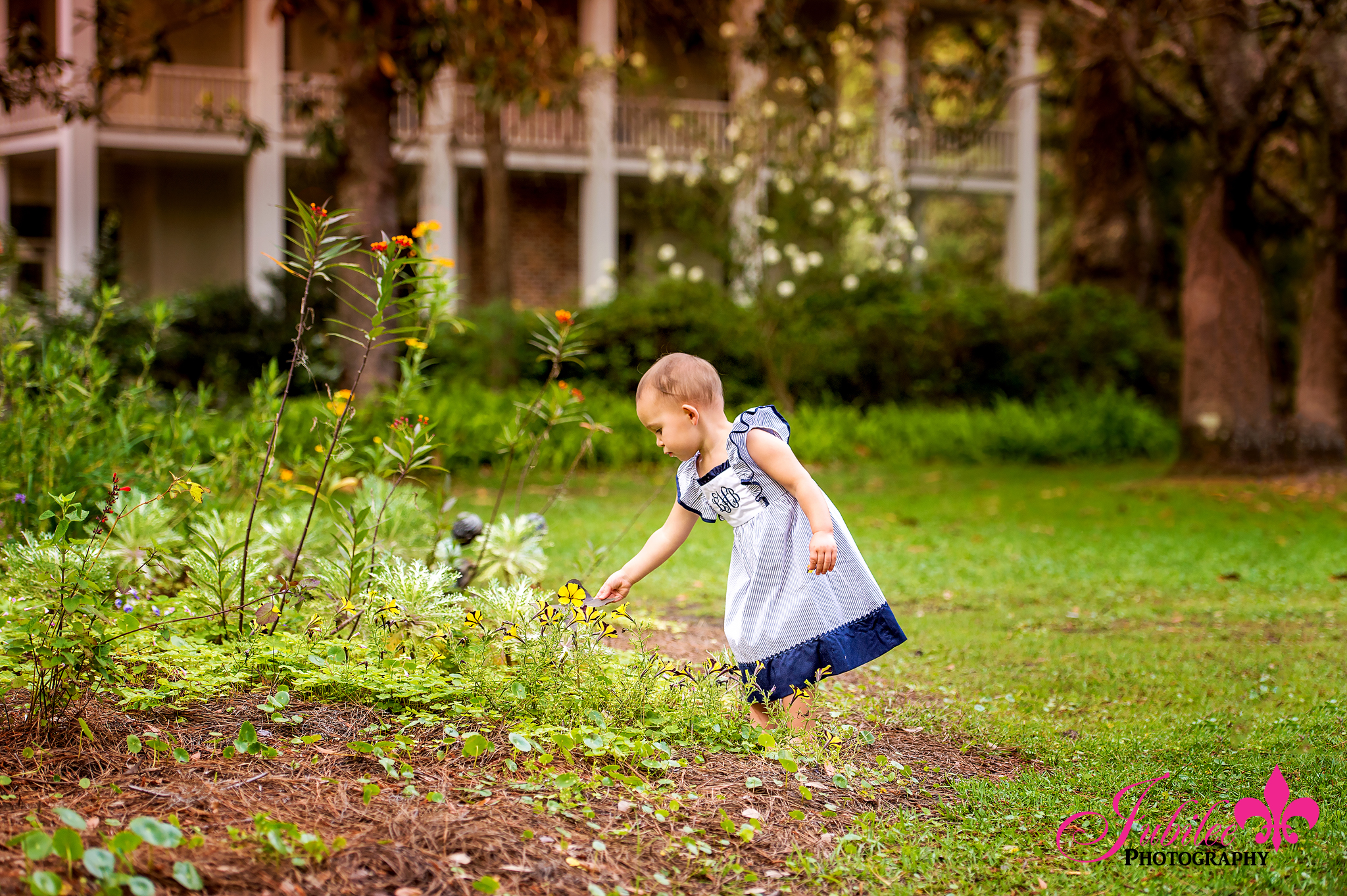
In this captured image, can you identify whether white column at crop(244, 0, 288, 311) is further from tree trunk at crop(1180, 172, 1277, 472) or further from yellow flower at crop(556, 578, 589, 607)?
yellow flower at crop(556, 578, 589, 607)

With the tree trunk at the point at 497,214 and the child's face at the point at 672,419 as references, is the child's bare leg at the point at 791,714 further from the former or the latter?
the tree trunk at the point at 497,214

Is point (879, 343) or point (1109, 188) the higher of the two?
point (1109, 188)

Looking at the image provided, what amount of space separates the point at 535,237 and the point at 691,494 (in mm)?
15742

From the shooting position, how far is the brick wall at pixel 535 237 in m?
18.3

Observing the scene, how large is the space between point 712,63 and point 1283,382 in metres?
12.5

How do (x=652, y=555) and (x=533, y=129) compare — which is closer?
(x=652, y=555)

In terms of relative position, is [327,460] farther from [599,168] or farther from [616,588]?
[599,168]

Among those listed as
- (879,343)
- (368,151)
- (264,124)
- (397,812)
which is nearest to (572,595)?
(397,812)

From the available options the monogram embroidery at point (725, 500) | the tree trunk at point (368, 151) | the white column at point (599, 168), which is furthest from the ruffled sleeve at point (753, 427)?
the white column at point (599, 168)

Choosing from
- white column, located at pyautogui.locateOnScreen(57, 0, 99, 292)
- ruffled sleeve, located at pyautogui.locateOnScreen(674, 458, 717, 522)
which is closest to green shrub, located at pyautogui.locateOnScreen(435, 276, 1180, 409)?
white column, located at pyautogui.locateOnScreen(57, 0, 99, 292)

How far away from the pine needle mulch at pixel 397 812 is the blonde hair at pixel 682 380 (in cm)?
102

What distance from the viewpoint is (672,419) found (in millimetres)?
3303

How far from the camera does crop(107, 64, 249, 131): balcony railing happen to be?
52.2 ft

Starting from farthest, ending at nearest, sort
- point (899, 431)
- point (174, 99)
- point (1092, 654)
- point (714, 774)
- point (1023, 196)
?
point (1023, 196) → point (174, 99) → point (899, 431) → point (1092, 654) → point (714, 774)
